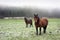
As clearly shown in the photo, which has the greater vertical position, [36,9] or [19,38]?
[19,38]

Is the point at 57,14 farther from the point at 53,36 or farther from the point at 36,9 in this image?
the point at 53,36

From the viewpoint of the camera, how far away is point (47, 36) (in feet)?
45.0

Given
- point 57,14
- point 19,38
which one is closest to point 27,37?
point 19,38

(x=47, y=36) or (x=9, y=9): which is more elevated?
(x=47, y=36)

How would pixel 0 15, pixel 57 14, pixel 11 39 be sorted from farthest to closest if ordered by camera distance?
pixel 57 14 → pixel 0 15 → pixel 11 39

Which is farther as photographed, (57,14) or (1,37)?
(57,14)

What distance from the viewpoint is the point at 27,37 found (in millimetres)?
13570

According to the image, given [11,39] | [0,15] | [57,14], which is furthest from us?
[57,14]

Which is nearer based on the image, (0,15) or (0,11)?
(0,15)

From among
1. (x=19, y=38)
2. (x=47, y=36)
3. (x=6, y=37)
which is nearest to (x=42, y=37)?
(x=47, y=36)

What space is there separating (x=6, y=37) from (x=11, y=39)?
72 cm

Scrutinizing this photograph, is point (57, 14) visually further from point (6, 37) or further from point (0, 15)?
point (6, 37)

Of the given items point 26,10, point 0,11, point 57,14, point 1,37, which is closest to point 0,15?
point 0,11

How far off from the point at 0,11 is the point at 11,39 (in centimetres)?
4372
